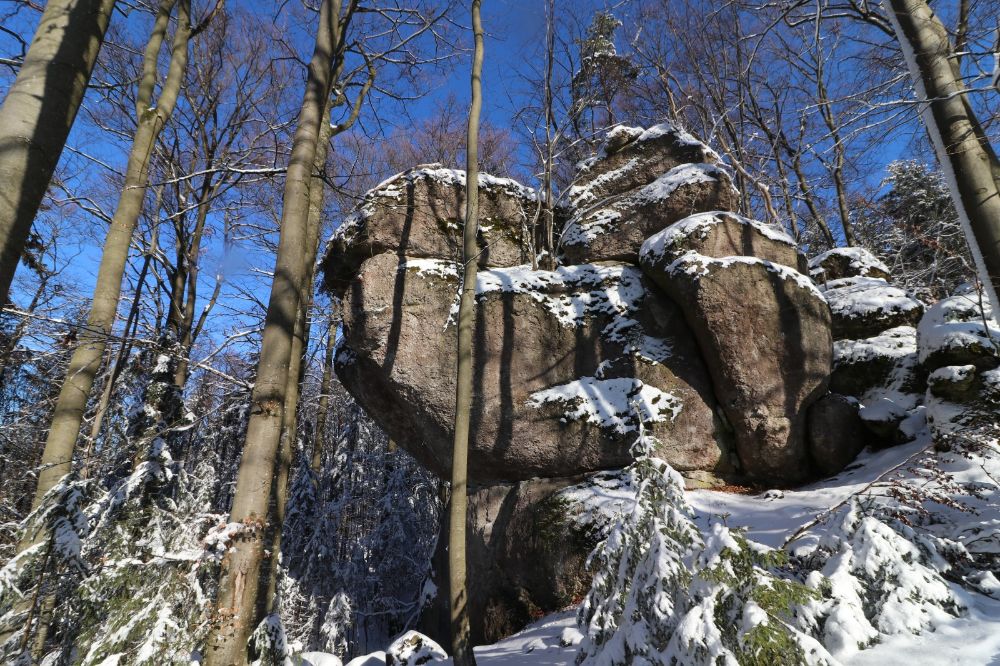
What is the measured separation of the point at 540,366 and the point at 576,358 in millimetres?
675

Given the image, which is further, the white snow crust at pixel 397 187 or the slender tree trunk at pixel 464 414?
the white snow crust at pixel 397 187

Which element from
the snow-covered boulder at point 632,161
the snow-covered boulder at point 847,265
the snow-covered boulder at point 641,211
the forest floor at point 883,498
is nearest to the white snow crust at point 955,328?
the forest floor at point 883,498

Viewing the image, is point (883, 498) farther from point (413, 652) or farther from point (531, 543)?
point (413, 652)

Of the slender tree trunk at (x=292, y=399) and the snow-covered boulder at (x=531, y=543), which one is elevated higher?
the slender tree trunk at (x=292, y=399)

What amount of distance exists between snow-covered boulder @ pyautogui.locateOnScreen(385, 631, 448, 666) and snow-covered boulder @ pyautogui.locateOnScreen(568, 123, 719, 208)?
852 cm

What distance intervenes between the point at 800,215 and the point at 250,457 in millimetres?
21675

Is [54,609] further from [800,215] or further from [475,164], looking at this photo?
[800,215]

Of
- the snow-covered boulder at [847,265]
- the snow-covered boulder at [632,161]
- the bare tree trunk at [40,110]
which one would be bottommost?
the bare tree trunk at [40,110]

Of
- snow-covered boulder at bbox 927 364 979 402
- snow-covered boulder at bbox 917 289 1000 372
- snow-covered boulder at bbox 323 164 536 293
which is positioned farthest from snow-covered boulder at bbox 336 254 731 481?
snow-covered boulder at bbox 917 289 1000 372

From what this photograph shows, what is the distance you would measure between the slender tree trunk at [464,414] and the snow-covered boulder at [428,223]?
2.65 metres

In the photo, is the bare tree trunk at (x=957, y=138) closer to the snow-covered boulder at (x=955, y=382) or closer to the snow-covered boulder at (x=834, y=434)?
the snow-covered boulder at (x=955, y=382)

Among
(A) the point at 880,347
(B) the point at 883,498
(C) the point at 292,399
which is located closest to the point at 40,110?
(C) the point at 292,399

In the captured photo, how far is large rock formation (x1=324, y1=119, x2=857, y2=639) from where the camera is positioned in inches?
335

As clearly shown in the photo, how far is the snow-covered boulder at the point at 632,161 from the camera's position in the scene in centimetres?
1120
